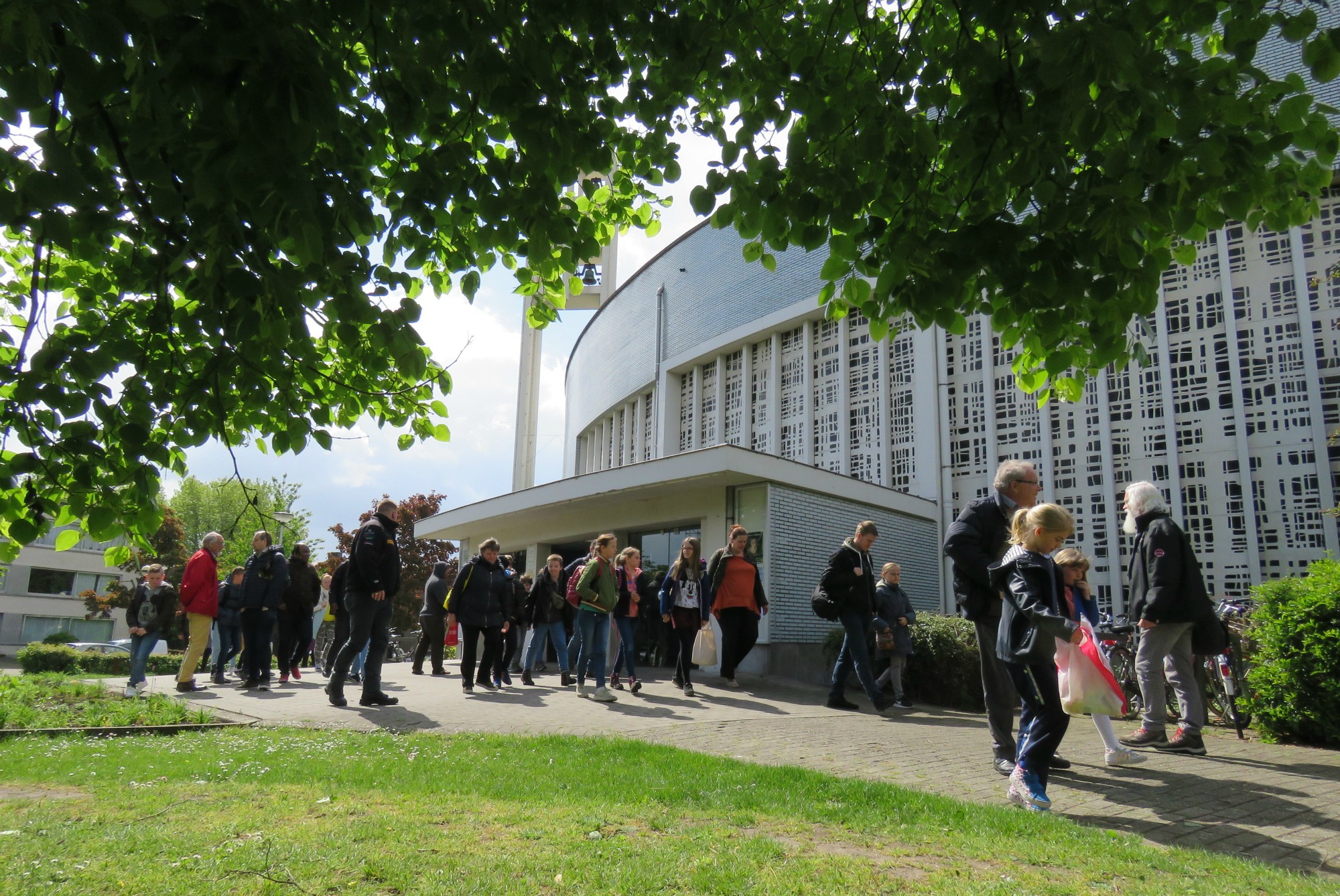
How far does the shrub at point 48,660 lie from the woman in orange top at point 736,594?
1565 cm

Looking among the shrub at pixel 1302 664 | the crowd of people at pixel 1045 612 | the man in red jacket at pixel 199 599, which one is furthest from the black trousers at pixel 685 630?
the shrub at pixel 1302 664

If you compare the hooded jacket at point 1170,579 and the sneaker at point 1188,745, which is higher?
the hooded jacket at point 1170,579

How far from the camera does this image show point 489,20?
383 centimetres

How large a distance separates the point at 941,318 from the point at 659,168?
267 centimetres

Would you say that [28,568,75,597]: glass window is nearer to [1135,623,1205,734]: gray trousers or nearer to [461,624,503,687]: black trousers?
[461,624,503,687]: black trousers

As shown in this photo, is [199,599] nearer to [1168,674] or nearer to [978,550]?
[978,550]

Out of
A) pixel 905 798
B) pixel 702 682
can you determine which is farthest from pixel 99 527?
pixel 702 682

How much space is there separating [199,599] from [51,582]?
55015mm

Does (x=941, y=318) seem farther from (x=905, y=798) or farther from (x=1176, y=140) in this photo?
(x=905, y=798)

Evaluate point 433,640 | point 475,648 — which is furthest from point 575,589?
point 433,640

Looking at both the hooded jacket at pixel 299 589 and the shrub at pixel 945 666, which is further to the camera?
the hooded jacket at pixel 299 589

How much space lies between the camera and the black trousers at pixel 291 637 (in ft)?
39.5

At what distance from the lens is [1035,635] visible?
4.81 meters

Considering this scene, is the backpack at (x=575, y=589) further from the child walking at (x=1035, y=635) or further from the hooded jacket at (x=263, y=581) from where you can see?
the child walking at (x=1035, y=635)
